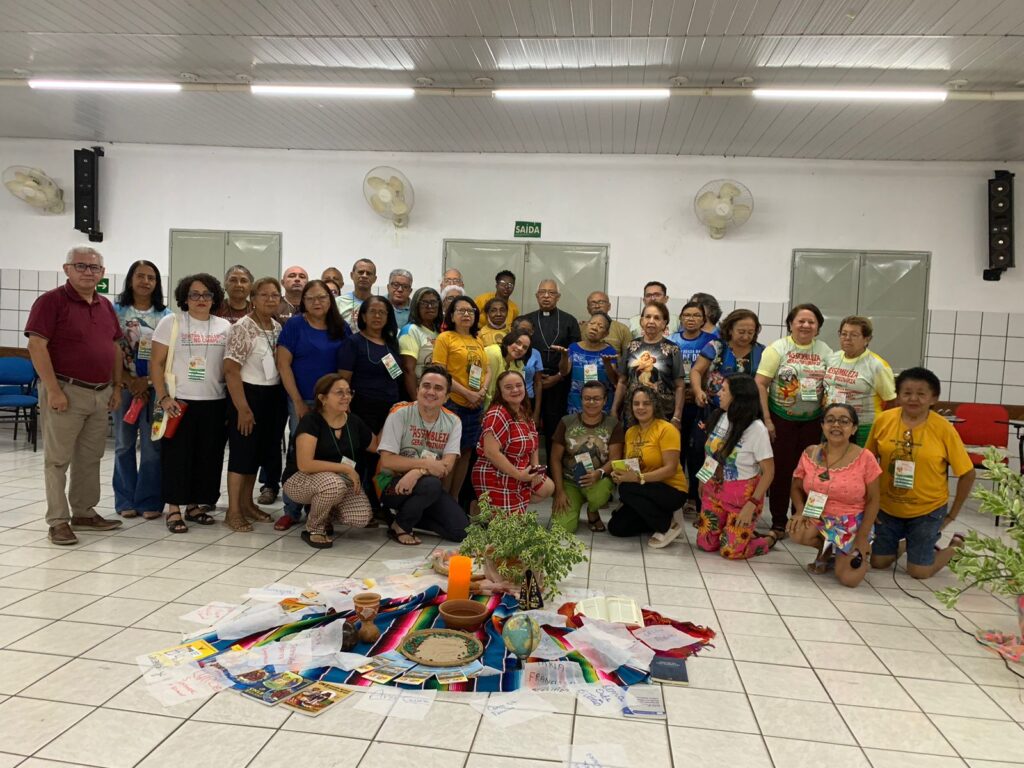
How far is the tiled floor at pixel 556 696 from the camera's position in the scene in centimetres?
220

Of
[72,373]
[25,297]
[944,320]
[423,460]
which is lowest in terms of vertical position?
[423,460]

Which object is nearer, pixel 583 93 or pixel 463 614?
pixel 463 614

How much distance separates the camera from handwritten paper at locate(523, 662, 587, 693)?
259cm

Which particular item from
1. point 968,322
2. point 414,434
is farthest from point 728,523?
point 968,322

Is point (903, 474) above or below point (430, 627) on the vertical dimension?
above

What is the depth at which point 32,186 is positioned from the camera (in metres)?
7.80

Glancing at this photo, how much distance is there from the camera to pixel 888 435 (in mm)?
4191

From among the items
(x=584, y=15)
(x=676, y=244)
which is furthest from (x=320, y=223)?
(x=584, y=15)

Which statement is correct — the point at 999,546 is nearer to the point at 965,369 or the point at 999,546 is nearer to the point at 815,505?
the point at 815,505

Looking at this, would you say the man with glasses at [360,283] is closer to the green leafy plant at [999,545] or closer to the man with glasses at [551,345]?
the man with glasses at [551,345]

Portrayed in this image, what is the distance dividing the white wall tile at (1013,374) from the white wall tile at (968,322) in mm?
454

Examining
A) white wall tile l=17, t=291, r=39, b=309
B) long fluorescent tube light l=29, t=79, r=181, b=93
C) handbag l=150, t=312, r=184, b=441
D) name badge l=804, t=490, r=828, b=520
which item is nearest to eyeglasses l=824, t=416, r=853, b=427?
name badge l=804, t=490, r=828, b=520

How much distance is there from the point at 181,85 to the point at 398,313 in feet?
8.56

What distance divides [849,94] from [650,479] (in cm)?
321
